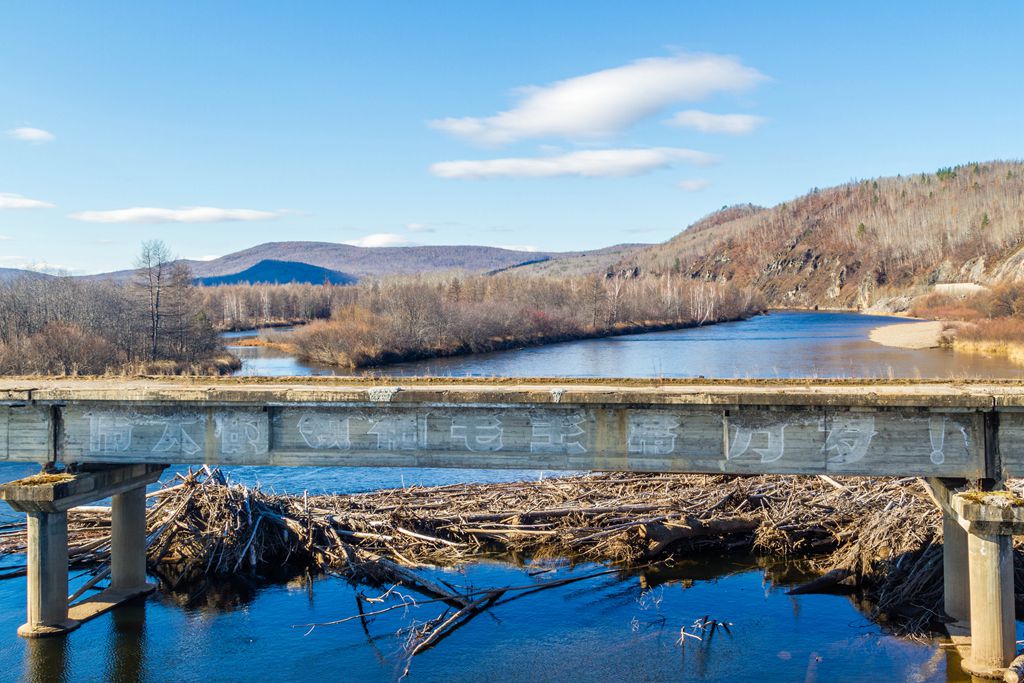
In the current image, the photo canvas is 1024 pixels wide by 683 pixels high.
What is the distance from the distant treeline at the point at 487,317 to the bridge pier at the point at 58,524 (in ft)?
165

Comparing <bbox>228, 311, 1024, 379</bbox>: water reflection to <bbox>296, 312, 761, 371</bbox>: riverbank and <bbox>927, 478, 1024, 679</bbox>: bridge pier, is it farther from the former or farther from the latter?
<bbox>927, 478, 1024, 679</bbox>: bridge pier

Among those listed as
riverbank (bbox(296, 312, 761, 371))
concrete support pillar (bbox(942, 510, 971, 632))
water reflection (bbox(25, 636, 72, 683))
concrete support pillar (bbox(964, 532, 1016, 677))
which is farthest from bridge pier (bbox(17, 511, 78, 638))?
riverbank (bbox(296, 312, 761, 371))

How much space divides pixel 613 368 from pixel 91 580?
148 feet

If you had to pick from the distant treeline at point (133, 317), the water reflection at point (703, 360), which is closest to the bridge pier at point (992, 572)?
the water reflection at point (703, 360)

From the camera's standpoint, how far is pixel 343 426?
13211 mm

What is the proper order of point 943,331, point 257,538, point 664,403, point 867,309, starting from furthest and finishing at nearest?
1. point 867,309
2. point 943,331
3. point 257,538
4. point 664,403

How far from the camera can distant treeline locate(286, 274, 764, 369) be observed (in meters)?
69.7

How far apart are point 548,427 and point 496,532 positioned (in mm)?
6010

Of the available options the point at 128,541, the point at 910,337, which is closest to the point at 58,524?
the point at 128,541

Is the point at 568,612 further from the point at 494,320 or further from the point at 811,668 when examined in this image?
the point at 494,320

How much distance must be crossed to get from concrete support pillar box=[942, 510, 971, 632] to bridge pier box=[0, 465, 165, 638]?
1344cm

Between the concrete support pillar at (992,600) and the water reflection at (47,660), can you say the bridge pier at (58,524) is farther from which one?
the concrete support pillar at (992,600)

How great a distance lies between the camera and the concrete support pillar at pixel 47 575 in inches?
523

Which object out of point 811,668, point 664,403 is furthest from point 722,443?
point 811,668
